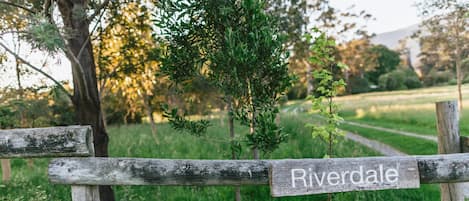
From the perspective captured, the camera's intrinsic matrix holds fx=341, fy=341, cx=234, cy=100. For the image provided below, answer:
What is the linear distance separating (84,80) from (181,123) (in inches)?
68.1

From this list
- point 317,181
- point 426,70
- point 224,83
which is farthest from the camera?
point 426,70

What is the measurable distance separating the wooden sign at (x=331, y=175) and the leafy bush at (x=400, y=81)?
98.0ft

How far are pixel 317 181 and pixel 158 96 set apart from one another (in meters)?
10.1

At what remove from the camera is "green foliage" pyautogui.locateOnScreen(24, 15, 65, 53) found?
111 inches

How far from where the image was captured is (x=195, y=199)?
4895mm

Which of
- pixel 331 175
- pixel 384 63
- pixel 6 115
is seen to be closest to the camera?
pixel 331 175

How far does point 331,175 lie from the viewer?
253 cm

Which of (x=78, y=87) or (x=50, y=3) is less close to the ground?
(x=50, y=3)

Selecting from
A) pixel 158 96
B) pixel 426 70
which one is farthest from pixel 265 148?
pixel 426 70

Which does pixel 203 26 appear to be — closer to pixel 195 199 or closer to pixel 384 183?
pixel 384 183

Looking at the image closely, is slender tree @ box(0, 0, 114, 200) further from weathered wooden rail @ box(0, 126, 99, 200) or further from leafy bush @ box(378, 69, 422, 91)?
leafy bush @ box(378, 69, 422, 91)

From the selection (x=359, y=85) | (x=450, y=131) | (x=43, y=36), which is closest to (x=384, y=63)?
(x=359, y=85)

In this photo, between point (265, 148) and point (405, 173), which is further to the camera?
point (265, 148)

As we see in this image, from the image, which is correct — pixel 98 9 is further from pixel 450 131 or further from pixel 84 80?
pixel 450 131
